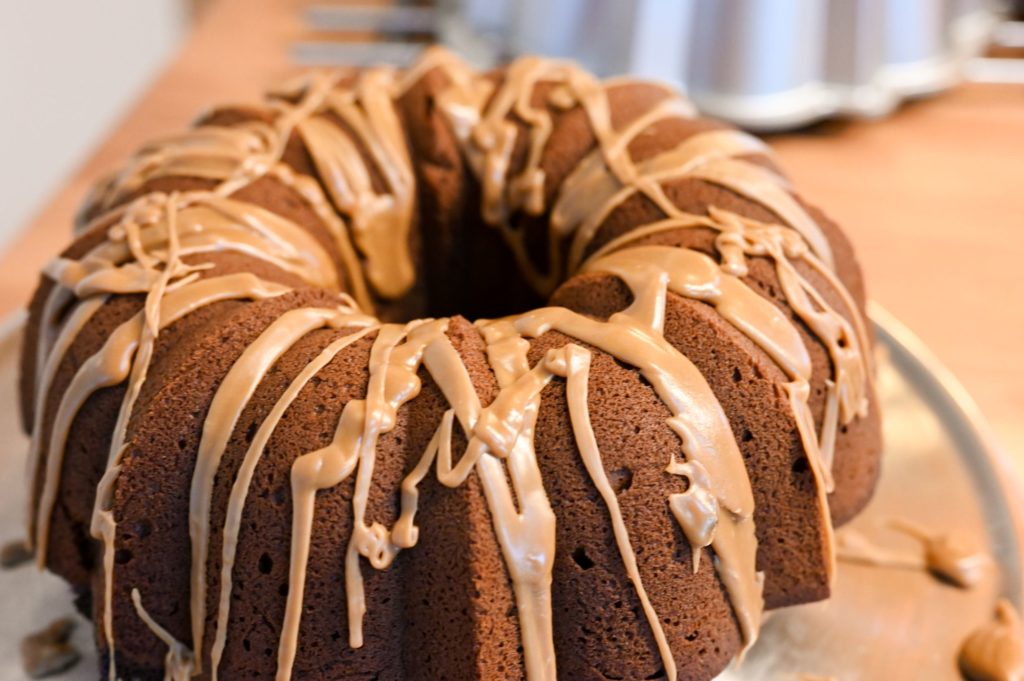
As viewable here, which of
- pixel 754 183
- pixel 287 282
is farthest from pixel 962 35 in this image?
pixel 287 282

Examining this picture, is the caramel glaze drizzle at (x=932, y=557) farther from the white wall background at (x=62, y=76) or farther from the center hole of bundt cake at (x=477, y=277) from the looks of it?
the white wall background at (x=62, y=76)

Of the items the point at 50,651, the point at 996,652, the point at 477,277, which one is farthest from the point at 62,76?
the point at 996,652

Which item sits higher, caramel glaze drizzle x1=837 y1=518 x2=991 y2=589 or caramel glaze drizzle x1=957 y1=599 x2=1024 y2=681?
caramel glaze drizzle x1=837 y1=518 x2=991 y2=589

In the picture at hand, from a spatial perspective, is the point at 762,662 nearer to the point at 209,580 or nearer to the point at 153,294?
the point at 209,580

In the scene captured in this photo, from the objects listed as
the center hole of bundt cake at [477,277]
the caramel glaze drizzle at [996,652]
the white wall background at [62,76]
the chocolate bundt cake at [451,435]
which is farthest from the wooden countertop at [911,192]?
the center hole of bundt cake at [477,277]

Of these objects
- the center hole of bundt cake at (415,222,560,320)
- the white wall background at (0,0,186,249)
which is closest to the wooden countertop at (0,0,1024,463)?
the white wall background at (0,0,186,249)

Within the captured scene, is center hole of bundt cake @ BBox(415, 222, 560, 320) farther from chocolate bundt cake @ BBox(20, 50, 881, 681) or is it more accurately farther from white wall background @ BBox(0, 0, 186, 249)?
white wall background @ BBox(0, 0, 186, 249)

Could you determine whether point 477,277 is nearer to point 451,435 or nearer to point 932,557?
point 451,435
